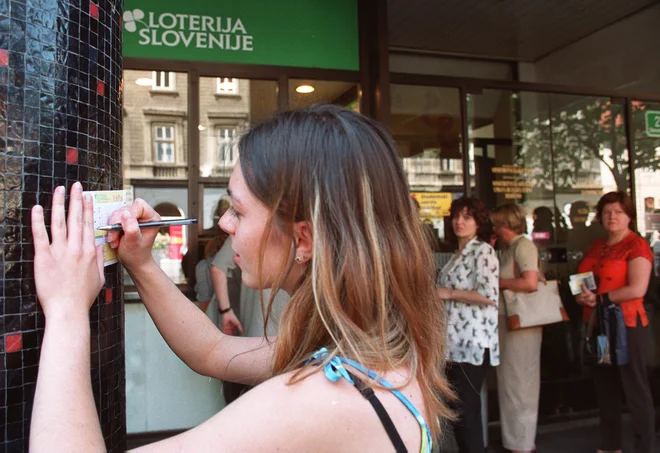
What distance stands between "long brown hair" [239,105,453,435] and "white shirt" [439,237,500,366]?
9.42ft

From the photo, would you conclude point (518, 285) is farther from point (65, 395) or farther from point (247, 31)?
point (65, 395)

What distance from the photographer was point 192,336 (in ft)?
4.89

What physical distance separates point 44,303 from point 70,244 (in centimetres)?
10

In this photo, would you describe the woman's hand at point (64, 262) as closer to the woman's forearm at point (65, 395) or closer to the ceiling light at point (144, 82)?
the woman's forearm at point (65, 395)

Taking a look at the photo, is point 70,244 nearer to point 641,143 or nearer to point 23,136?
point 23,136

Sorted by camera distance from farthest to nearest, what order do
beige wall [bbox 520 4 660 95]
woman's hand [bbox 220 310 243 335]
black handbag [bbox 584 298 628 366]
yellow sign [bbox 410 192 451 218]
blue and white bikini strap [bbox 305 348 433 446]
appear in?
1. beige wall [bbox 520 4 660 95]
2. yellow sign [bbox 410 192 451 218]
3. black handbag [bbox 584 298 628 366]
4. woman's hand [bbox 220 310 243 335]
5. blue and white bikini strap [bbox 305 348 433 446]

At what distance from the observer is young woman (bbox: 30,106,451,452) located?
902 millimetres

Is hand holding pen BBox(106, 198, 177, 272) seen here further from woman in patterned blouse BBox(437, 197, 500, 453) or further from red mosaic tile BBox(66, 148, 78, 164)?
woman in patterned blouse BBox(437, 197, 500, 453)

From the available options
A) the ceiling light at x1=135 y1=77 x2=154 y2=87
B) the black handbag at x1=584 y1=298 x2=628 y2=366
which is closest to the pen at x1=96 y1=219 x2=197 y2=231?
the ceiling light at x1=135 y1=77 x2=154 y2=87

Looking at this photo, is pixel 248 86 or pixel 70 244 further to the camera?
pixel 248 86

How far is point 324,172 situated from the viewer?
3.65 feet

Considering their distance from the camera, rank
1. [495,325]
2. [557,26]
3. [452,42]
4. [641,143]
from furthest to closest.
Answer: [452,42] → [557,26] → [641,143] → [495,325]

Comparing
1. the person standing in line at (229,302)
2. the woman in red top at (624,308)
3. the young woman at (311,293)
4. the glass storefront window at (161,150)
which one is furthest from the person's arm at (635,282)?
the young woman at (311,293)

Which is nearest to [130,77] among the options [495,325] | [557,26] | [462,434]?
[495,325]
